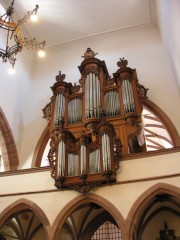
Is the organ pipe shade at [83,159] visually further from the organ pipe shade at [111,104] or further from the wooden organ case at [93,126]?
the organ pipe shade at [111,104]

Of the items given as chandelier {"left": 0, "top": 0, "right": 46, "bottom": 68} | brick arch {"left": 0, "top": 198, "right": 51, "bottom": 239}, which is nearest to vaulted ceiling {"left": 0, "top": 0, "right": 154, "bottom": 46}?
chandelier {"left": 0, "top": 0, "right": 46, "bottom": 68}

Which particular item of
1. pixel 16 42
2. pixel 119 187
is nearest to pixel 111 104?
pixel 119 187

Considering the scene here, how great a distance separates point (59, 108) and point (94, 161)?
3119 millimetres

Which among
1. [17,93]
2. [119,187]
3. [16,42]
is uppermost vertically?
[17,93]

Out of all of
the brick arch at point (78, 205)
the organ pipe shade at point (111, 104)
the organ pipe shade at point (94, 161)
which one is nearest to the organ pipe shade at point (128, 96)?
the organ pipe shade at point (111, 104)

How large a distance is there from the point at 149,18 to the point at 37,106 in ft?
19.0

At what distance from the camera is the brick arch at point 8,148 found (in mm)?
10562

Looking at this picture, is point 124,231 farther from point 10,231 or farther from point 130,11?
point 130,11

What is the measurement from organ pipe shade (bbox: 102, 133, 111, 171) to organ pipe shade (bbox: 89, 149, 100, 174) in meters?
0.21

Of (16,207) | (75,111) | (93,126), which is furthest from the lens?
(75,111)

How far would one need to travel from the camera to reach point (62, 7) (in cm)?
1191

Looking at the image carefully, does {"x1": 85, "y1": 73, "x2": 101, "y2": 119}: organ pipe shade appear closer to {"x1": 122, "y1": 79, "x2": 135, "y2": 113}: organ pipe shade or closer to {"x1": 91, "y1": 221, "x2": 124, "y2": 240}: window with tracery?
{"x1": 122, "y1": 79, "x2": 135, "y2": 113}: organ pipe shade

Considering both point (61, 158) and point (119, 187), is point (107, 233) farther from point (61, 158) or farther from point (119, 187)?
point (61, 158)

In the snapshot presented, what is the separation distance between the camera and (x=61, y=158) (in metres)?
7.64
